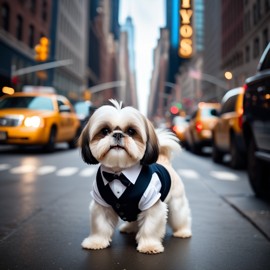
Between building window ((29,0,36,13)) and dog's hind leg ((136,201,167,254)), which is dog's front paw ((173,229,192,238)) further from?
building window ((29,0,36,13))

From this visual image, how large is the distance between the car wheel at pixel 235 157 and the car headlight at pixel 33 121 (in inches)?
266

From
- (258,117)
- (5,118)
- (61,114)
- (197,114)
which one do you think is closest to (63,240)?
(258,117)

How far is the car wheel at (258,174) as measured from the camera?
6.84 meters

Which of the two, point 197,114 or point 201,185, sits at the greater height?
point 197,114

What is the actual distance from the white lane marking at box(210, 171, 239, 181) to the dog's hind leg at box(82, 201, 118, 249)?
6390 millimetres

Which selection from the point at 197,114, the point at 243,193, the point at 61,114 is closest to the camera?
the point at 243,193

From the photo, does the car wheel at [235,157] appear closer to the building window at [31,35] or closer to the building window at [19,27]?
the building window at [19,27]

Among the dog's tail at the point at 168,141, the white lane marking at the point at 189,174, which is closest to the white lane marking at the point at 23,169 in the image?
the white lane marking at the point at 189,174

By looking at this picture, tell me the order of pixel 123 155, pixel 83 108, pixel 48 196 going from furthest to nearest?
pixel 83 108 → pixel 48 196 → pixel 123 155

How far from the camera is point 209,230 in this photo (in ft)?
15.6

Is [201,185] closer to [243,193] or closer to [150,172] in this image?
[243,193]

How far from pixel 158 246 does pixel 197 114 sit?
1508 centimetres

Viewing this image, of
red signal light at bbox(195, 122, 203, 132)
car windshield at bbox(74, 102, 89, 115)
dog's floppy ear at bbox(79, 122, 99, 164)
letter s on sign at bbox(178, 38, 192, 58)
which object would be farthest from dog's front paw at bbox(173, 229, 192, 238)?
car windshield at bbox(74, 102, 89, 115)

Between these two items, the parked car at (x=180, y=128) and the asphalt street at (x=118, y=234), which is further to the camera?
the parked car at (x=180, y=128)
